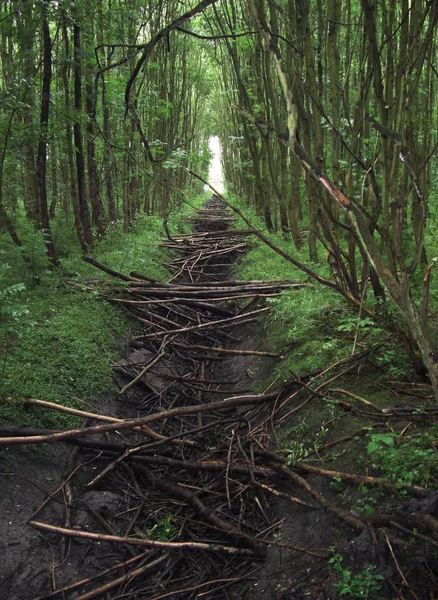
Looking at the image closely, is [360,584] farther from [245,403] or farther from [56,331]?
[56,331]

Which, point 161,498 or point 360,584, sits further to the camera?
point 161,498

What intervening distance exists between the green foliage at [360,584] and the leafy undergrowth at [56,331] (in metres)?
2.57

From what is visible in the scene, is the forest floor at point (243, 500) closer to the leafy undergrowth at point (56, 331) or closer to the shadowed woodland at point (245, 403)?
the shadowed woodland at point (245, 403)

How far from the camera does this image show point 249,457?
11.4 ft

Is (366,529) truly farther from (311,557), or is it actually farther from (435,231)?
(435,231)

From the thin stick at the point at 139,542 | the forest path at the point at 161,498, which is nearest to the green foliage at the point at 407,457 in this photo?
the forest path at the point at 161,498

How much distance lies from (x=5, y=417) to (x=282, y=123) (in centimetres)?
816

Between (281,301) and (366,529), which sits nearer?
(366,529)

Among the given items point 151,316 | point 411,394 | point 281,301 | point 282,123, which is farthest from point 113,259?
point 411,394

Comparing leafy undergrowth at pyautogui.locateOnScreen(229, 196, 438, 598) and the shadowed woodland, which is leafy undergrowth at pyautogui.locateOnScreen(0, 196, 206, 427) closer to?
the shadowed woodland

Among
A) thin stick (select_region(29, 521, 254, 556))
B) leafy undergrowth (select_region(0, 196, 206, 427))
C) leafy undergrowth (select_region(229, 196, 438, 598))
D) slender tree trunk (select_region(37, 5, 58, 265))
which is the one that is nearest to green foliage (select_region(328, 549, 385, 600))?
leafy undergrowth (select_region(229, 196, 438, 598))

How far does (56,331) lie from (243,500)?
116 inches

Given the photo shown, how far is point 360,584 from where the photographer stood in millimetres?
2100

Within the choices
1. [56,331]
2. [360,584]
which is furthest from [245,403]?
[56,331]
